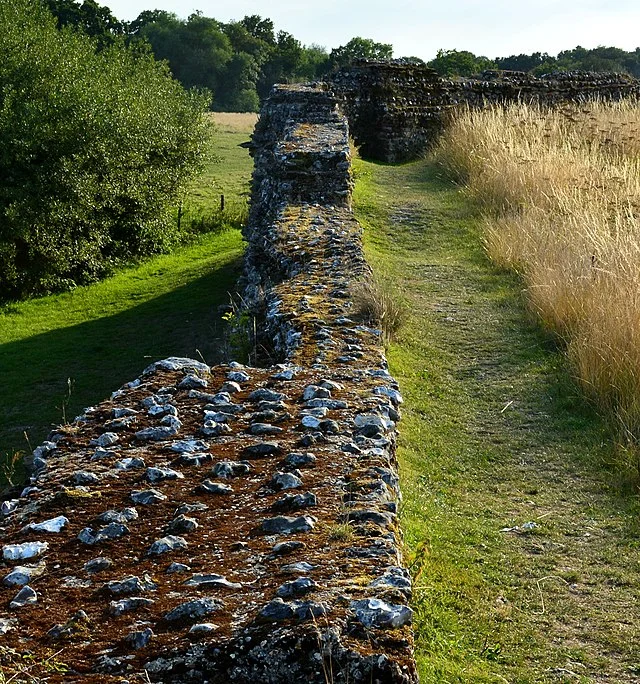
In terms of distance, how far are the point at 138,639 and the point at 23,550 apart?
72 centimetres

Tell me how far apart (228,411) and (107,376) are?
1045 cm

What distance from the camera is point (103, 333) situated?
57.5 ft

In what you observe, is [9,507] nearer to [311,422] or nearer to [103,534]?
[103,534]

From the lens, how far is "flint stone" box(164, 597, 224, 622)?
2703 millimetres

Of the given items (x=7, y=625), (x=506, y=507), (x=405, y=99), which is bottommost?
(x=506, y=507)

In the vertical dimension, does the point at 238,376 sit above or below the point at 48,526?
above

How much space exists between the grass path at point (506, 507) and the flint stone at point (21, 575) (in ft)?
4.95

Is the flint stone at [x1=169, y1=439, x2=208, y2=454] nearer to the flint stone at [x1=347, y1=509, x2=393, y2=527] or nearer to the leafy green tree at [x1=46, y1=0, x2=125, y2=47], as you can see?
the flint stone at [x1=347, y1=509, x2=393, y2=527]

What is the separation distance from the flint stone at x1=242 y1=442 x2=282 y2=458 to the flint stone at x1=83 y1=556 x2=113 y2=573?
0.97 meters

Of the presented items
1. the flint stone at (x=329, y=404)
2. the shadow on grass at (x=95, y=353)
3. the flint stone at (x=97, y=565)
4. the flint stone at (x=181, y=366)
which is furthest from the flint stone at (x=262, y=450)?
the shadow on grass at (x=95, y=353)

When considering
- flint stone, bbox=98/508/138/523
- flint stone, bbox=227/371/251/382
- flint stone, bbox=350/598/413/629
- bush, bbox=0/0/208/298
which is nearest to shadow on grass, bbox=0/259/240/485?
bush, bbox=0/0/208/298

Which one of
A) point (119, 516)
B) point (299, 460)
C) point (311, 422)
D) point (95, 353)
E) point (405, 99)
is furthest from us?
point (405, 99)

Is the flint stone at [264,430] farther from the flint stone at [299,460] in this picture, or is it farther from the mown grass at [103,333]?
the mown grass at [103,333]

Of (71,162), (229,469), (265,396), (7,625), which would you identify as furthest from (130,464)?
(71,162)
